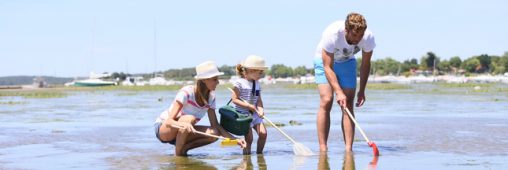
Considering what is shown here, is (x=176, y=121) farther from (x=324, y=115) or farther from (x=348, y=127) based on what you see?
(x=348, y=127)

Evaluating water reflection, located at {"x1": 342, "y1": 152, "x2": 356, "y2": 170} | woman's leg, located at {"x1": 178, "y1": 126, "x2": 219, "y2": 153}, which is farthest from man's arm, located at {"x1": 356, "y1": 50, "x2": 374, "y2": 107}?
woman's leg, located at {"x1": 178, "y1": 126, "x2": 219, "y2": 153}

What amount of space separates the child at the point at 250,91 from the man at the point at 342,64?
583 millimetres

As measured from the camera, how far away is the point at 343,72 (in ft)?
26.0

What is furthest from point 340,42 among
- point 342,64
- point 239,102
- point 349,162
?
point 349,162

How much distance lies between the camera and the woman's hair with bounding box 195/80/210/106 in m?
7.41

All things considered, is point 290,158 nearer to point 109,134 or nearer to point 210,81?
point 210,81

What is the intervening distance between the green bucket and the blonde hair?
4.28 ft

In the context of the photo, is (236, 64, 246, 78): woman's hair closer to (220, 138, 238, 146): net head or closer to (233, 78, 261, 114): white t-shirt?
(233, 78, 261, 114): white t-shirt

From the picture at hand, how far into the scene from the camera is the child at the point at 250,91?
25.4 feet

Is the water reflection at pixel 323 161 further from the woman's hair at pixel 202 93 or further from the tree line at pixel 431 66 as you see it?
the tree line at pixel 431 66

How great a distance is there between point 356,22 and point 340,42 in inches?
17.2

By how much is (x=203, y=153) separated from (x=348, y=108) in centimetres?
153

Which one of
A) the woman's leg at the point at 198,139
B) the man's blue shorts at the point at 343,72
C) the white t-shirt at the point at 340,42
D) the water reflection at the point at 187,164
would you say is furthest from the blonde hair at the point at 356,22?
the water reflection at the point at 187,164

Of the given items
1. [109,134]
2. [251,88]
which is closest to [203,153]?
[251,88]
